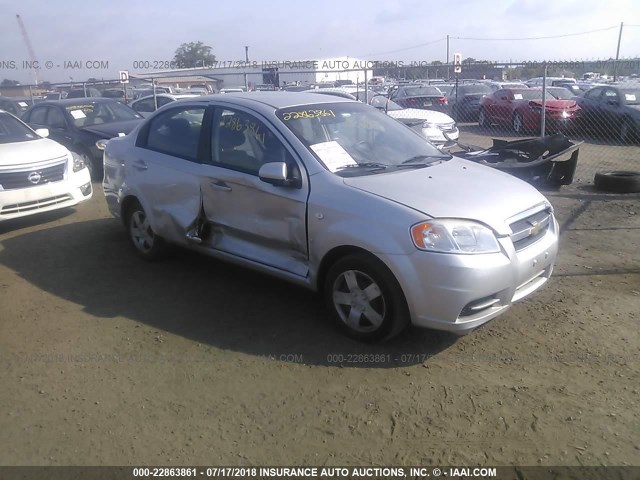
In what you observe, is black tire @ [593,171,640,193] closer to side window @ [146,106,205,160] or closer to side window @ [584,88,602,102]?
side window @ [146,106,205,160]

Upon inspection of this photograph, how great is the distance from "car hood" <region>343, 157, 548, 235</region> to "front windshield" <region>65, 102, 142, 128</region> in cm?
877

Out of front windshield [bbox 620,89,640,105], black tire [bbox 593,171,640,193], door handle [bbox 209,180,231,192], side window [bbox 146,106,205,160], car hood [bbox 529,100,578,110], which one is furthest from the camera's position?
car hood [bbox 529,100,578,110]

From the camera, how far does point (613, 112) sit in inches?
595

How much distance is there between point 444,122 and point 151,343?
9.48 meters

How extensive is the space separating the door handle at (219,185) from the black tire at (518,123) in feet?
46.3

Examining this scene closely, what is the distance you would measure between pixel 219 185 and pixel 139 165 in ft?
4.41

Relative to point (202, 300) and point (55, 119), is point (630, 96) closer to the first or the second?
point (55, 119)

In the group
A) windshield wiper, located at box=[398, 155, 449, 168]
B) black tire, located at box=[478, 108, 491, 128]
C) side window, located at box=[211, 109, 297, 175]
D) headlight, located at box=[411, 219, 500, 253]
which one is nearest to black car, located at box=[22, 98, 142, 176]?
side window, located at box=[211, 109, 297, 175]

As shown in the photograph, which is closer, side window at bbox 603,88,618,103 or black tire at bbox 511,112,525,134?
side window at bbox 603,88,618,103

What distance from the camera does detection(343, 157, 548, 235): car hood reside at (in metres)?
3.76

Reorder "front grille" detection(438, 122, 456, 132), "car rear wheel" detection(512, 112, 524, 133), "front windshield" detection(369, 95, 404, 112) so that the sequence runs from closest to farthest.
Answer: "front grille" detection(438, 122, 456, 132) → "front windshield" detection(369, 95, 404, 112) → "car rear wheel" detection(512, 112, 524, 133)

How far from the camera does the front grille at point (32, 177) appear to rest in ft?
24.0

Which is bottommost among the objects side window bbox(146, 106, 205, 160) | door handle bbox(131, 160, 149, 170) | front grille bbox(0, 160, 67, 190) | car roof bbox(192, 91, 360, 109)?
front grille bbox(0, 160, 67, 190)

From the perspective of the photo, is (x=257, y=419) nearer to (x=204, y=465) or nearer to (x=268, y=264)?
(x=204, y=465)
